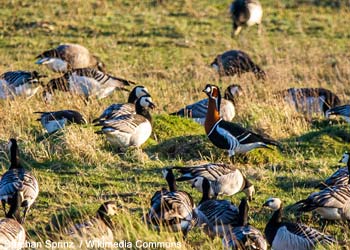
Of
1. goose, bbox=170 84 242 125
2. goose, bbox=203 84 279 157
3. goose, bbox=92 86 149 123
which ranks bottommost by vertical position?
goose, bbox=170 84 242 125

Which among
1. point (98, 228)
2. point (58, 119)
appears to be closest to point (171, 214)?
point (98, 228)

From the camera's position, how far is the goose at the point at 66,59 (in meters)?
21.0

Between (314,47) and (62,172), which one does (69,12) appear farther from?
(62,172)

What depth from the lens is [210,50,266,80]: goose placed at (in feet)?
69.1

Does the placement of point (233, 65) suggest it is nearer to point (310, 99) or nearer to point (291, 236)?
point (310, 99)

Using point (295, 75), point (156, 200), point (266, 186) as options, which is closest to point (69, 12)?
point (295, 75)

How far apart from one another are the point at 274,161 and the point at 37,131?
163 inches

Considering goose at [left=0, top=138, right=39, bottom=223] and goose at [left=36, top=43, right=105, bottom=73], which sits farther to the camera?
goose at [left=36, top=43, right=105, bottom=73]

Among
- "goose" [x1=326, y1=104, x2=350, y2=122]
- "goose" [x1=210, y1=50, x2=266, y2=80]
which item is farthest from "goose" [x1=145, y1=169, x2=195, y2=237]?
"goose" [x1=210, y1=50, x2=266, y2=80]

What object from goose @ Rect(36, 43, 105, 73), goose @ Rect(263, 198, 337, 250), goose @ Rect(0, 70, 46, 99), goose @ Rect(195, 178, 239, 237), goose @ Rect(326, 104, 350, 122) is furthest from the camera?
goose @ Rect(36, 43, 105, 73)

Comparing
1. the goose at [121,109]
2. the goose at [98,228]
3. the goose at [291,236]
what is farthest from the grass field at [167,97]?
the goose at [291,236]

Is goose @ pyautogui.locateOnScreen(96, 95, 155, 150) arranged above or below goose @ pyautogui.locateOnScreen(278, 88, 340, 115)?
above

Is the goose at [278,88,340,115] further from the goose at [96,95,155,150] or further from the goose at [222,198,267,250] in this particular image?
the goose at [222,198,267,250]

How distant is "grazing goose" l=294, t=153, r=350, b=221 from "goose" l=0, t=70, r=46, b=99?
26.7 feet
